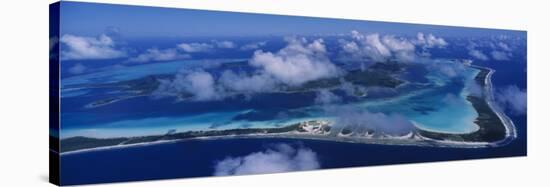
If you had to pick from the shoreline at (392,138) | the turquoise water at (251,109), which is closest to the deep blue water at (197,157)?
the shoreline at (392,138)

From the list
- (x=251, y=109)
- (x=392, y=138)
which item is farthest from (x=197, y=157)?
(x=392, y=138)

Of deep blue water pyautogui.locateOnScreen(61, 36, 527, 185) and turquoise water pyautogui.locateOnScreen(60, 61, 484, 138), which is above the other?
turquoise water pyautogui.locateOnScreen(60, 61, 484, 138)

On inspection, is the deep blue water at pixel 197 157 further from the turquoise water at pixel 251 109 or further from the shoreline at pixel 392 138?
the turquoise water at pixel 251 109

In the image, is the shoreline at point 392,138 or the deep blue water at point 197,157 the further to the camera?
the shoreline at point 392,138

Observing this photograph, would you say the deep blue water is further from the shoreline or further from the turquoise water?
the turquoise water

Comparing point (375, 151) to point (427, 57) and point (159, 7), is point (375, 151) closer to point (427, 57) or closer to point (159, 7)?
point (427, 57)

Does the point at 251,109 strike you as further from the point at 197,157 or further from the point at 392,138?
the point at 392,138

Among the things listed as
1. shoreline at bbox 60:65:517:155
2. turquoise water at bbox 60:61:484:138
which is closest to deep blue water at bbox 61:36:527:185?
shoreline at bbox 60:65:517:155

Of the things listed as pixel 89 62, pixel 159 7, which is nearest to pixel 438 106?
pixel 159 7
